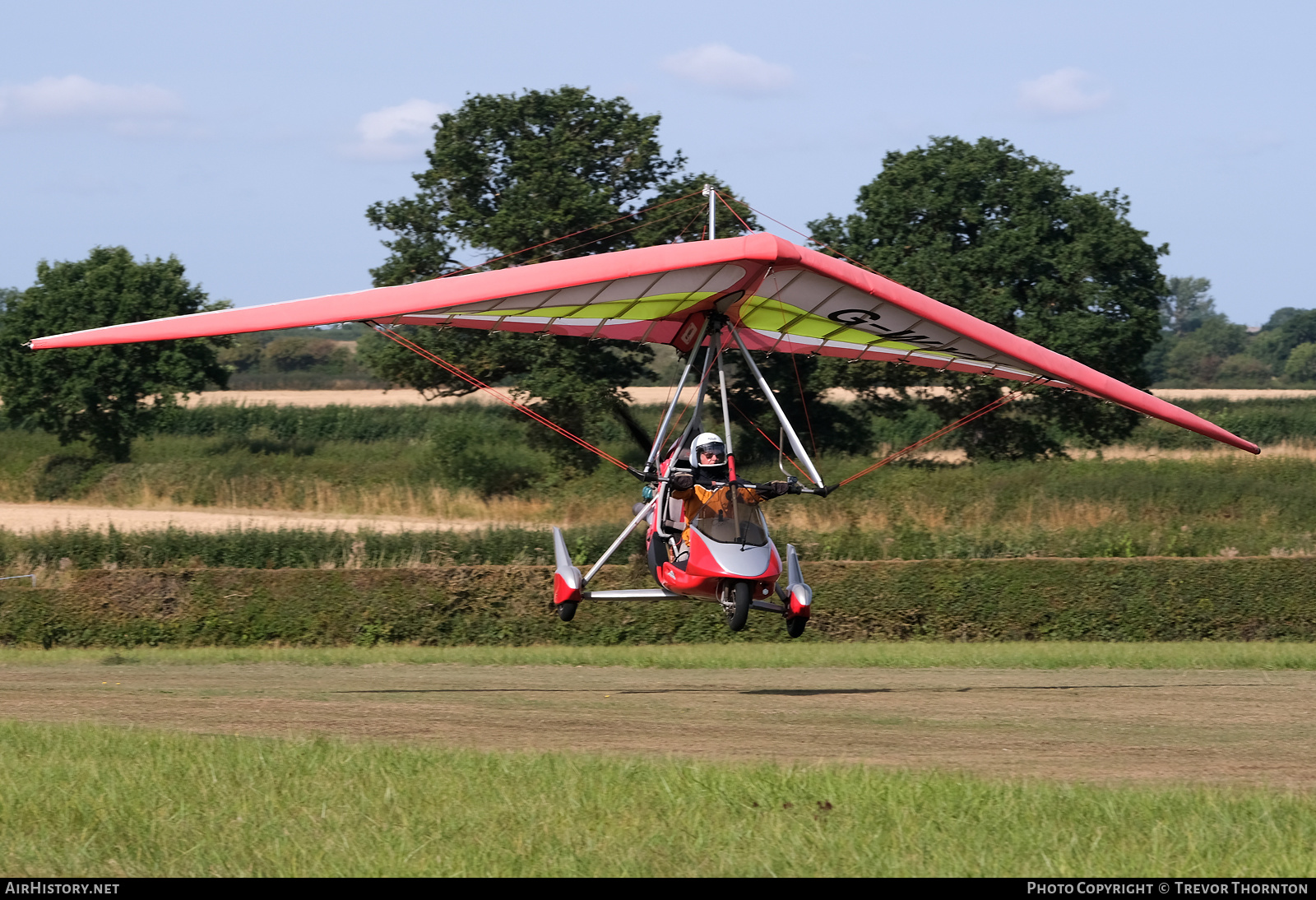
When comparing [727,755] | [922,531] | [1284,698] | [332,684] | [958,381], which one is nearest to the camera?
[727,755]

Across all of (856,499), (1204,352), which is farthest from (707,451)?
(1204,352)

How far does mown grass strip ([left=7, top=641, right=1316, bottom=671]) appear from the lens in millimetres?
18688

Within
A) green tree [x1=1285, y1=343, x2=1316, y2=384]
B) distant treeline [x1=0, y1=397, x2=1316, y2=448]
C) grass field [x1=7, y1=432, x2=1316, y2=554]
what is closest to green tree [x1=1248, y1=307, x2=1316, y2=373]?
green tree [x1=1285, y1=343, x2=1316, y2=384]

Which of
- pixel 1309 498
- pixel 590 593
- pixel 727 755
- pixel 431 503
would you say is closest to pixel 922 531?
pixel 1309 498

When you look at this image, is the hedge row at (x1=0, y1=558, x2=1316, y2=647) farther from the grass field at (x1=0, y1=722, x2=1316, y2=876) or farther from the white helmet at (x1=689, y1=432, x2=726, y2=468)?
the grass field at (x1=0, y1=722, x2=1316, y2=876)

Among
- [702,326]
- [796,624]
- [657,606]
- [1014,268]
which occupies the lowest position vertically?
[657,606]

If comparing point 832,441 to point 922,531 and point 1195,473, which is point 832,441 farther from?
point 922,531

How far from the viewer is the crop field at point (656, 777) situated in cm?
747

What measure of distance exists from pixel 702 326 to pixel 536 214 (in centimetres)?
1991

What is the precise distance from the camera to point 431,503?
4147 centimetres

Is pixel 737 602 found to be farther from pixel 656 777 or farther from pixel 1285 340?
pixel 1285 340

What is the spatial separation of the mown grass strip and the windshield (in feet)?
20.0

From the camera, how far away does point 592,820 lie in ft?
26.6
